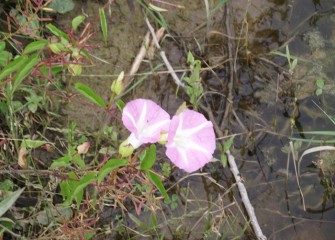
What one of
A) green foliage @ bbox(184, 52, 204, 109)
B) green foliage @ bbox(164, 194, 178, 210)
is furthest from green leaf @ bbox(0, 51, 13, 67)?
green foliage @ bbox(164, 194, 178, 210)

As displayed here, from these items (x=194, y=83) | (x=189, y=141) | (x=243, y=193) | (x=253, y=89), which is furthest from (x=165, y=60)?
(x=189, y=141)

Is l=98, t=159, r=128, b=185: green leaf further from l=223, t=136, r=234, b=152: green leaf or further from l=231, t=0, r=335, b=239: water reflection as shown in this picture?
l=231, t=0, r=335, b=239: water reflection

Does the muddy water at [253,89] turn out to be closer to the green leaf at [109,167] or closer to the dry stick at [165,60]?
the dry stick at [165,60]

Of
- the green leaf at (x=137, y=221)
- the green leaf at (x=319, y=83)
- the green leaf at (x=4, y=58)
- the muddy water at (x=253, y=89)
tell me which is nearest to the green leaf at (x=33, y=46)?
the green leaf at (x=4, y=58)

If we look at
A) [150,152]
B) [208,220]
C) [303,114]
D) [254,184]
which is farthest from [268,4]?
[150,152]

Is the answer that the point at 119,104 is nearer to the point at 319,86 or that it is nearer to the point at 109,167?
the point at 109,167

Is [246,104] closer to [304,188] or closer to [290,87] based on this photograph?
[290,87]
